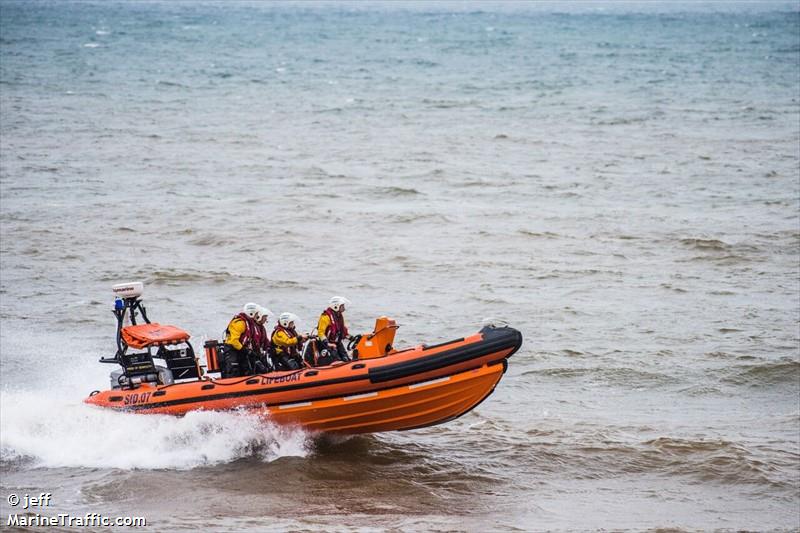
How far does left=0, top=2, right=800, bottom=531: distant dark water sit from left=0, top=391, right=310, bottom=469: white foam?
0.09ft

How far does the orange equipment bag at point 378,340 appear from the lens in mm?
11273

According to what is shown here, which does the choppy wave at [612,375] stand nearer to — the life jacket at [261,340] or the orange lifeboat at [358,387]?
the orange lifeboat at [358,387]

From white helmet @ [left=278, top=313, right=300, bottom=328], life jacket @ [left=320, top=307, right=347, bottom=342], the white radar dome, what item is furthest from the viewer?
the white radar dome

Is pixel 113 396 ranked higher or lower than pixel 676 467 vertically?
higher

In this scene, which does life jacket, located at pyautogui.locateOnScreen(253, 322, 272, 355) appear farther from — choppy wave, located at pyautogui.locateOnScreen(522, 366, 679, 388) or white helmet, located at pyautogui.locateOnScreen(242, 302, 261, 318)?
choppy wave, located at pyautogui.locateOnScreen(522, 366, 679, 388)

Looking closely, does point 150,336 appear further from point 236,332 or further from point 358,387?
point 358,387

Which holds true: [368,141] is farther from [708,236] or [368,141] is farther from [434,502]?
[434,502]

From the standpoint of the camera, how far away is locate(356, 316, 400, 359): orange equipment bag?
11.3 metres

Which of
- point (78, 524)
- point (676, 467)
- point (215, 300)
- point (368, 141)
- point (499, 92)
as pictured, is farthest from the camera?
point (499, 92)

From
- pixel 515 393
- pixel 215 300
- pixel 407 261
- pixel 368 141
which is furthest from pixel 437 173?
pixel 515 393

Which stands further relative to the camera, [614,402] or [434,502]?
[614,402]

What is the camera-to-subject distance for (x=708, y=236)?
817 inches

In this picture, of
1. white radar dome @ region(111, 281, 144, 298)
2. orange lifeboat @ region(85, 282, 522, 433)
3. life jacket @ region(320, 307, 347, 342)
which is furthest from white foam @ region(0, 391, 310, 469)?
white radar dome @ region(111, 281, 144, 298)

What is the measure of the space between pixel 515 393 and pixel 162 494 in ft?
16.0
